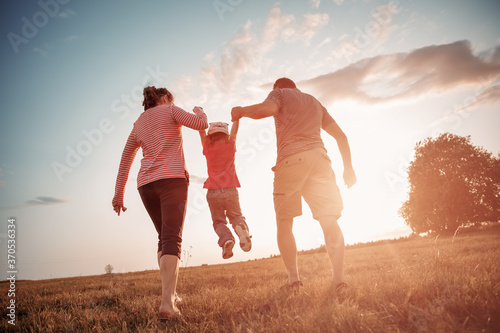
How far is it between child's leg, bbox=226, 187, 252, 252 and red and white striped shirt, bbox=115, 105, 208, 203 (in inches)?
60.2

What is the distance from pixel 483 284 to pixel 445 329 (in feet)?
3.72

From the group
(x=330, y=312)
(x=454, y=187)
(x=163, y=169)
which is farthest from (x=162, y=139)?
(x=454, y=187)

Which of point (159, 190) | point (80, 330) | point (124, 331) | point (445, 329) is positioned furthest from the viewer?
point (159, 190)

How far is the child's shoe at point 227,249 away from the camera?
4.73 meters

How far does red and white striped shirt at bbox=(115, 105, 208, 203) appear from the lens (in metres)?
3.77

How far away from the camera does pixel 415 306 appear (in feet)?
8.99

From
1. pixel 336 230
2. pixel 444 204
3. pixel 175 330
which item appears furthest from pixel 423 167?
pixel 175 330

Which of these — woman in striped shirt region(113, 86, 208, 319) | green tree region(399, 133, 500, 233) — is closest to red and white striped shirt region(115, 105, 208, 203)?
woman in striped shirt region(113, 86, 208, 319)

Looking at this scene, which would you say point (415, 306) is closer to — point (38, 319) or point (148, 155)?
point (148, 155)

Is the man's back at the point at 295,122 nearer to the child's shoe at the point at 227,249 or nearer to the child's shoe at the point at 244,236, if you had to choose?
the child's shoe at the point at 244,236

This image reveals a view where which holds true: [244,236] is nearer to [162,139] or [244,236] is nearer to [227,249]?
[227,249]

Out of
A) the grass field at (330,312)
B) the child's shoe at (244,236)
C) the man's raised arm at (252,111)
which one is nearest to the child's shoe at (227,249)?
the child's shoe at (244,236)

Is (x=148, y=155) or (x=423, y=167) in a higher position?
(x=423, y=167)

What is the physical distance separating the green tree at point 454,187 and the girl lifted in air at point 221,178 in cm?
2704
